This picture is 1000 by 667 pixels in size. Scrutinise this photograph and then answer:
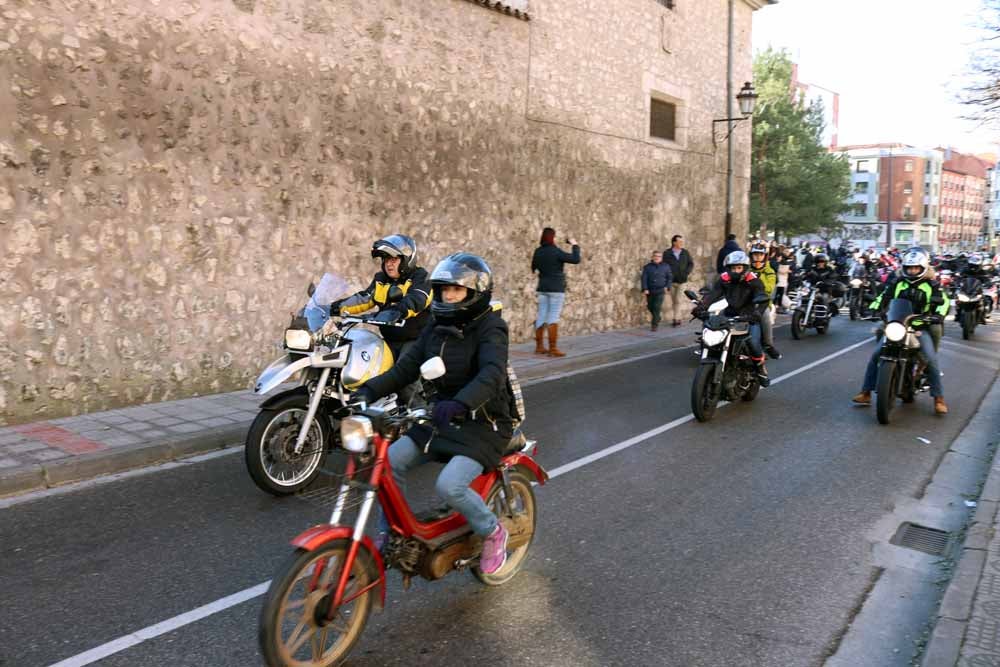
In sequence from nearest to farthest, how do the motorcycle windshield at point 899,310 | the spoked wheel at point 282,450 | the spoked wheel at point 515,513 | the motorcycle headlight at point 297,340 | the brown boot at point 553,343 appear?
the spoked wheel at point 515,513
the spoked wheel at point 282,450
the motorcycle headlight at point 297,340
the motorcycle windshield at point 899,310
the brown boot at point 553,343

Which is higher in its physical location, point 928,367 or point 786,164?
point 786,164

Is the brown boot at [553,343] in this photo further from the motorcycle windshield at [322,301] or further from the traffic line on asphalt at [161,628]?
the traffic line on asphalt at [161,628]

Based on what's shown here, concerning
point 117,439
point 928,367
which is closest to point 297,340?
point 117,439

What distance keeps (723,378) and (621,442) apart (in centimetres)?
185

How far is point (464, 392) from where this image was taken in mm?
3480

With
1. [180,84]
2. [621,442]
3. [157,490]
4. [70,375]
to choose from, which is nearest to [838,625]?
[621,442]

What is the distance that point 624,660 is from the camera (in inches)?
131

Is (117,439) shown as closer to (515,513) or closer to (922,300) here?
(515,513)

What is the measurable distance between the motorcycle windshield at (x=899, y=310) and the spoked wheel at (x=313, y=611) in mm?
6909

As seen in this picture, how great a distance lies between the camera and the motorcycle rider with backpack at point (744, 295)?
876 cm

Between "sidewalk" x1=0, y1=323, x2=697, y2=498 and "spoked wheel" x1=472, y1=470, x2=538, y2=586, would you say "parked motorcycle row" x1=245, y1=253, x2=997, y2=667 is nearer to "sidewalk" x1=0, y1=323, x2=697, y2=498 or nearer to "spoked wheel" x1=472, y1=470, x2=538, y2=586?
"spoked wheel" x1=472, y1=470, x2=538, y2=586

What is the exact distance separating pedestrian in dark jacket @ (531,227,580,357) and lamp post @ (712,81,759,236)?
8589 millimetres

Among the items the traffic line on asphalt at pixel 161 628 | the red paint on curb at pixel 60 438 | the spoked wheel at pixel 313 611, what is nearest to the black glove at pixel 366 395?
the spoked wheel at pixel 313 611

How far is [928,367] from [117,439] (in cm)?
812
